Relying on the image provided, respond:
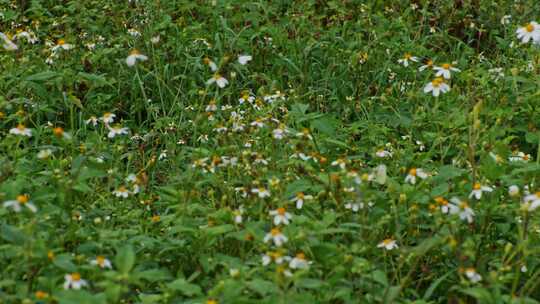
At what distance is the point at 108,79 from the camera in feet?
13.8

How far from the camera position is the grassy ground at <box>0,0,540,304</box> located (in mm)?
2332

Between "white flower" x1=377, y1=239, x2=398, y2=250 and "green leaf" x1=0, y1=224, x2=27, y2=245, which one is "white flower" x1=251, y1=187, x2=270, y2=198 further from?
"green leaf" x1=0, y1=224, x2=27, y2=245

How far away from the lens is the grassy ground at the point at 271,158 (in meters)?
2.33

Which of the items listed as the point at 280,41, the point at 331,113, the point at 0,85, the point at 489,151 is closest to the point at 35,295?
the point at 489,151

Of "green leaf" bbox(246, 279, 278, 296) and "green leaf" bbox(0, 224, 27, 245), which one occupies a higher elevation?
"green leaf" bbox(0, 224, 27, 245)

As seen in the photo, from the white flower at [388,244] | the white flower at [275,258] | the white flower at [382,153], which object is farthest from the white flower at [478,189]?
the white flower at [275,258]

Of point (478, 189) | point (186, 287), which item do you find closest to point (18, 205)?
point (186, 287)

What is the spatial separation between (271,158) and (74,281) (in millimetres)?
1018

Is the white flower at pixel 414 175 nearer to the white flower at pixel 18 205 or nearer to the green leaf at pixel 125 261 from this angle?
the green leaf at pixel 125 261

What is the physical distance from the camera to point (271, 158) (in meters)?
3.02

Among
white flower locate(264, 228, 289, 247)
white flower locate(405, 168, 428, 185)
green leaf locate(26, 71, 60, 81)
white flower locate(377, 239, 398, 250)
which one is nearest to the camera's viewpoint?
white flower locate(264, 228, 289, 247)

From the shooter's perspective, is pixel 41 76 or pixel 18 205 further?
pixel 41 76

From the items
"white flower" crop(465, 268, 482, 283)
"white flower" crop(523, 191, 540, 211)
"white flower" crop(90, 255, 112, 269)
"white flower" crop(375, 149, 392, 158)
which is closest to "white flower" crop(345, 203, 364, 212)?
"white flower" crop(465, 268, 482, 283)

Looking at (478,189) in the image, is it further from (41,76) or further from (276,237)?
(41,76)
